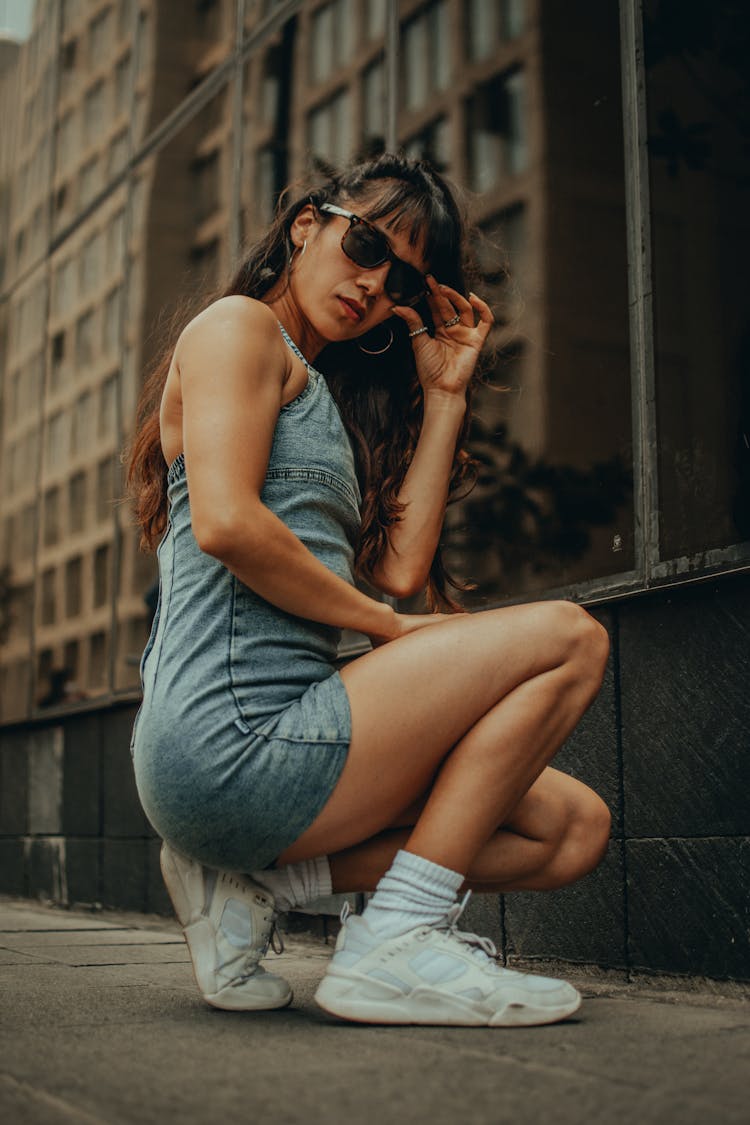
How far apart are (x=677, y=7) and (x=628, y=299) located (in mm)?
815

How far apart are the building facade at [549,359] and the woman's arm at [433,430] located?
0.84 feet

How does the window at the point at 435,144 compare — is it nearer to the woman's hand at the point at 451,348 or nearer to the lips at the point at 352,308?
the woman's hand at the point at 451,348

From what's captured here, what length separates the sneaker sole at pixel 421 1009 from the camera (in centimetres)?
237

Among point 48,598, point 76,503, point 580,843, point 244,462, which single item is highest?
point 76,503

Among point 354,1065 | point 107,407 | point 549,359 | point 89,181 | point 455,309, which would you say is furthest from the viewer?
point 89,181

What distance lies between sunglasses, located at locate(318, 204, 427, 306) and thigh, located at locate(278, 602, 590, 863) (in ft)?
2.54

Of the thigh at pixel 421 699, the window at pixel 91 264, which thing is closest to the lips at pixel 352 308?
the thigh at pixel 421 699

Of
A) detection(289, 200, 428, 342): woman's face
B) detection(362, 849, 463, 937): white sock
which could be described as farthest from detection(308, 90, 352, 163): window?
detection(362, 849, 463, 937): white sock

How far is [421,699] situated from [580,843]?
1.72ft

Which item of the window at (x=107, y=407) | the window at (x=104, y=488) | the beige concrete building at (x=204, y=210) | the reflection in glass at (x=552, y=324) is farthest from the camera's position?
the window at (x=107, y=407)

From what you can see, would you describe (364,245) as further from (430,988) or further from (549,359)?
(549,359)

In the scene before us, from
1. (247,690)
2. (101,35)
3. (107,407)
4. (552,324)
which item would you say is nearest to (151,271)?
(107,407)

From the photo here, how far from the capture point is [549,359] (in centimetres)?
426

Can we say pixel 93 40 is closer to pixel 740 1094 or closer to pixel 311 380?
pixel 311 380
